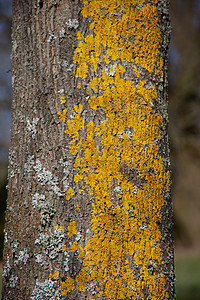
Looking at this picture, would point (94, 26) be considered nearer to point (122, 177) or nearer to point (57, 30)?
point (57, 30)

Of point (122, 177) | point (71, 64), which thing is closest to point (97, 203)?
point (122, 177)

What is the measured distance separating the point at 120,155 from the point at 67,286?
1.94 ft

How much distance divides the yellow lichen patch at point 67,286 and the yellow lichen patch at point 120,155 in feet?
0.10

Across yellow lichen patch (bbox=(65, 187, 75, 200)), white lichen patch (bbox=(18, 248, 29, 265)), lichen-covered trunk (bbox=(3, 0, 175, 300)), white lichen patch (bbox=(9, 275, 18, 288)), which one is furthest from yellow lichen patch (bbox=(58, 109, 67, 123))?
white lichen patch (bbox=(9, 275, 18, 288))

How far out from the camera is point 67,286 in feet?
4.58

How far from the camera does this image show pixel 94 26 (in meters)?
1.49

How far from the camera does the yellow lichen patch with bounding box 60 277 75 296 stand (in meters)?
1.39

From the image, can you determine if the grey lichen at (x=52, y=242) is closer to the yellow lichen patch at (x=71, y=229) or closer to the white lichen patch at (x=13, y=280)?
the yellow lichen patch at (x=71, y=229)

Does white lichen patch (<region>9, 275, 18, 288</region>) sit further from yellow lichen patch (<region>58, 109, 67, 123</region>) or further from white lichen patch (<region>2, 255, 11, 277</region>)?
yellow lichen patch (<region>58, 109, 67, 123</region>)

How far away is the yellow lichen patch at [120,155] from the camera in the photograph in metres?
1.40

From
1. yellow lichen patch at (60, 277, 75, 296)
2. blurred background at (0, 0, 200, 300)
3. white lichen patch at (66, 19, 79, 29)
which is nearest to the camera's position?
yellow lichen patch at (60, 277, 75, 296)

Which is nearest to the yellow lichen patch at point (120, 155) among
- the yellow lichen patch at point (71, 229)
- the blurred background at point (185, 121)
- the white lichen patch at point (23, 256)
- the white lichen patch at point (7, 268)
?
the yellow lichen patch at point (71, 229)

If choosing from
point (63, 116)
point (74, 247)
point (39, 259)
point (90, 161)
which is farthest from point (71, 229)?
point (63, 116)

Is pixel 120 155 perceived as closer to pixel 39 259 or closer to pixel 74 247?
pixel 74 247
